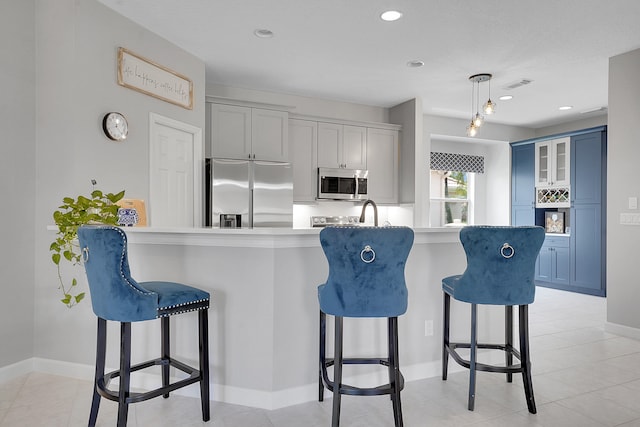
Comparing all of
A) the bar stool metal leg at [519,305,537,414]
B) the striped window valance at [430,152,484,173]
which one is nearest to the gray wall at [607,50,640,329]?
the bar stool metal leg at [519,305,537,414]

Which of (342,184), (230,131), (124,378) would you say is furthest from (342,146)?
(124,378)

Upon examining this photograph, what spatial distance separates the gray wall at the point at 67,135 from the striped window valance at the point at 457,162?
5.14 m

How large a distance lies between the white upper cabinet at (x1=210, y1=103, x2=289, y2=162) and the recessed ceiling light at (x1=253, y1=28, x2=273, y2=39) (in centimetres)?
121

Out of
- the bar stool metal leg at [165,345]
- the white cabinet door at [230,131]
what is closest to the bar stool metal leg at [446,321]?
the bar stool metal leg at [165,345]

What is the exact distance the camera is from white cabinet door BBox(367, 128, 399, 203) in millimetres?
5676

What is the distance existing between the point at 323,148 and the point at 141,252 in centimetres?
324

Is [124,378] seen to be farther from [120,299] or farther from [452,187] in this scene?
[452,187]

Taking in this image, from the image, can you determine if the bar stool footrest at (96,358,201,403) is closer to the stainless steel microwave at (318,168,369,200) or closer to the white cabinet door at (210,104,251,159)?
the white cabinet door at (210,104,251,159)

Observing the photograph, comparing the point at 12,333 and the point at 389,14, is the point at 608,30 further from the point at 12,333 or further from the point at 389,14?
the point at 12,333

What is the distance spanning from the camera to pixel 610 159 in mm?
3951

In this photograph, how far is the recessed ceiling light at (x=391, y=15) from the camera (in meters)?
3.14

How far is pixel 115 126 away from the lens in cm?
306

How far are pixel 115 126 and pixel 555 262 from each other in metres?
6.20

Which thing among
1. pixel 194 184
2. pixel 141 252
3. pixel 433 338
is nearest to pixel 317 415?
pixel 433 338
